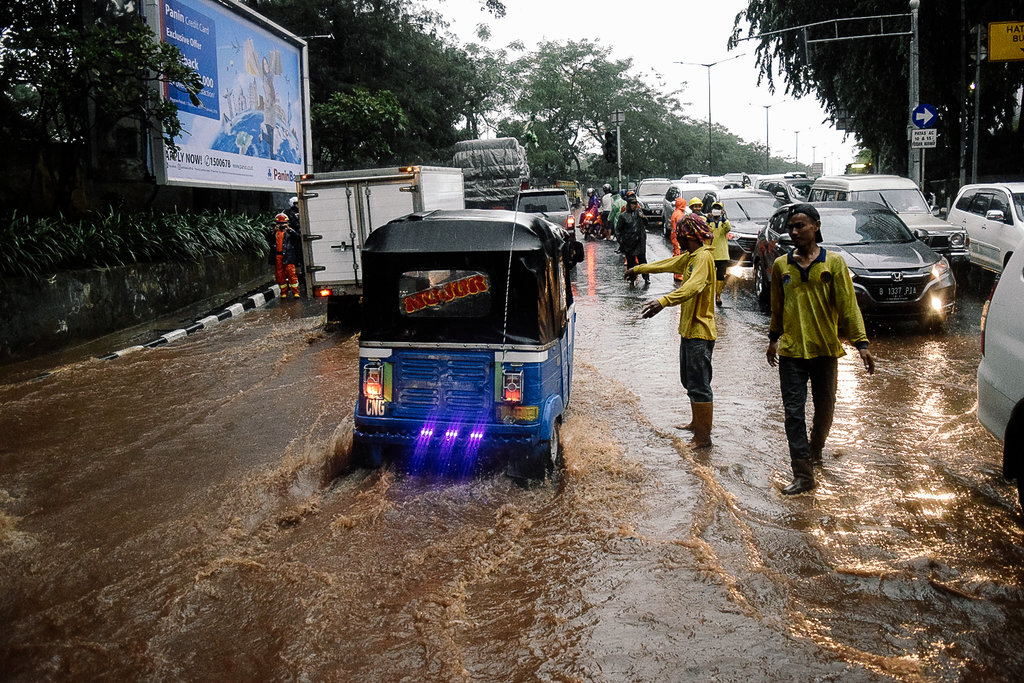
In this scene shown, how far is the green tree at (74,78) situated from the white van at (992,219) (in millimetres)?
12885

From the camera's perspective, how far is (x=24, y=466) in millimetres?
6984

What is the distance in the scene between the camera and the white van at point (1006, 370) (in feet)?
15.8

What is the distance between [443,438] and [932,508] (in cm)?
306

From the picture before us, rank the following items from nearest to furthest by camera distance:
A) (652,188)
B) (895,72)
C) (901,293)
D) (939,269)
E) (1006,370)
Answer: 1. (1006,370)
2. (901,293)
3. (939,269)
4. (895,72)
5. (652,188)

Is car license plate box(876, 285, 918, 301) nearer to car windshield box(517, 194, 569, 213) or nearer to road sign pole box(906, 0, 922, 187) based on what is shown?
car windshield box(517, 194, 569, 213)

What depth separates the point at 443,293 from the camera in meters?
5.96

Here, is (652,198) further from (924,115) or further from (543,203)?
(924,115)

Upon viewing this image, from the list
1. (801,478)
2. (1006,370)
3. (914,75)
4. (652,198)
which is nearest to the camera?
(1006,370)

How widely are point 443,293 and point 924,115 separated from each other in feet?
59.7

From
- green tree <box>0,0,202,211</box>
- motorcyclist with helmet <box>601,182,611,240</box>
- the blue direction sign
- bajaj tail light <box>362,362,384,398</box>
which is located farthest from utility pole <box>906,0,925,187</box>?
bajaj tail light <box>362,362,384,398</box>

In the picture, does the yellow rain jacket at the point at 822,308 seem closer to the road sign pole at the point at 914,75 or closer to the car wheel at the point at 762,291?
the car wheel at the point at 762,291

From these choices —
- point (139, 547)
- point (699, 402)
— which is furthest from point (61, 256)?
point (699, 402)

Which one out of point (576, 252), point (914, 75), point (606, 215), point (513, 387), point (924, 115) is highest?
point (914, 75)

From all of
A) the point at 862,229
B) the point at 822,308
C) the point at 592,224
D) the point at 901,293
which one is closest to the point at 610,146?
the point at 592,224
